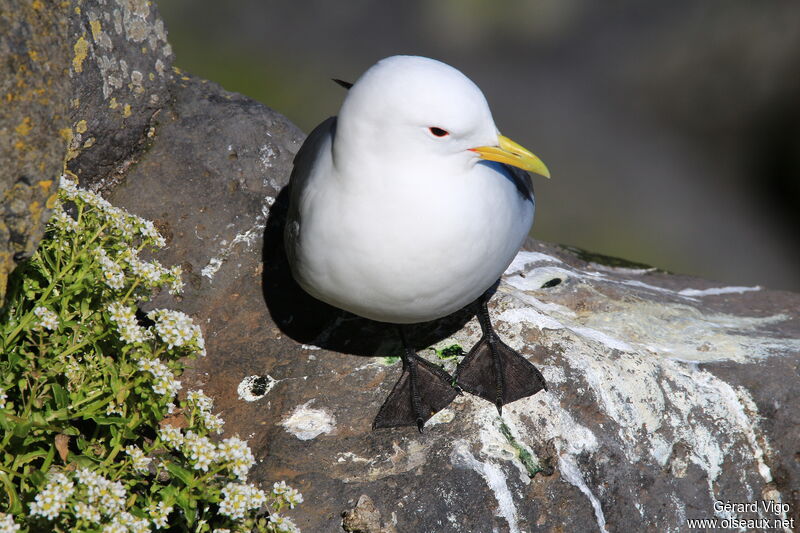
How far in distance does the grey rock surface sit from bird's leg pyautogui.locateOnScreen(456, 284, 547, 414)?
6 cm

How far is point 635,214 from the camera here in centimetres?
1004

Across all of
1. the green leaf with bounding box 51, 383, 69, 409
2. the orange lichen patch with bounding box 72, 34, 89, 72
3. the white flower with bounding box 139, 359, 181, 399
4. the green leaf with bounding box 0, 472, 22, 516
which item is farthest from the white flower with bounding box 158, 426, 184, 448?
the orange lichen patch with bounding box 72, 34, 89, 72

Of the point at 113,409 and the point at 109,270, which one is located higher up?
the point at 109,270

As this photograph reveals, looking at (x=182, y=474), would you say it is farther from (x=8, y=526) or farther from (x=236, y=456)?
(x=8, y=526)

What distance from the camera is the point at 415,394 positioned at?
3.70 m

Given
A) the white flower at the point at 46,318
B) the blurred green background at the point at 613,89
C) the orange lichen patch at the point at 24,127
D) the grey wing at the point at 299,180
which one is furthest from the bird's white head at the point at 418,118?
the blurred green background at the point at 613,89

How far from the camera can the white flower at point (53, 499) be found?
8.32 feet

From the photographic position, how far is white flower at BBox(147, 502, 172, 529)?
108 inches

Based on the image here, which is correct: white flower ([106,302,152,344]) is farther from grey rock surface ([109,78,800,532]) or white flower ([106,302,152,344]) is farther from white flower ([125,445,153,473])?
grey rock surface ([109,78,800,532])

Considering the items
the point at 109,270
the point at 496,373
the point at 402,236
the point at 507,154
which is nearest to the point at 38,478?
the point at 109,270

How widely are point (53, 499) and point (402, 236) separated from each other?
153 cm

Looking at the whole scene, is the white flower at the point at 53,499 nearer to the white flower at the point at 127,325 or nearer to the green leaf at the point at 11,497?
the green leaf at the point at 11,497

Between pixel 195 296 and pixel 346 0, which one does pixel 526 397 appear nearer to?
pixel 195 296

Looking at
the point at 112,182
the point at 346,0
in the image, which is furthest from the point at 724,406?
the point at 346,0
